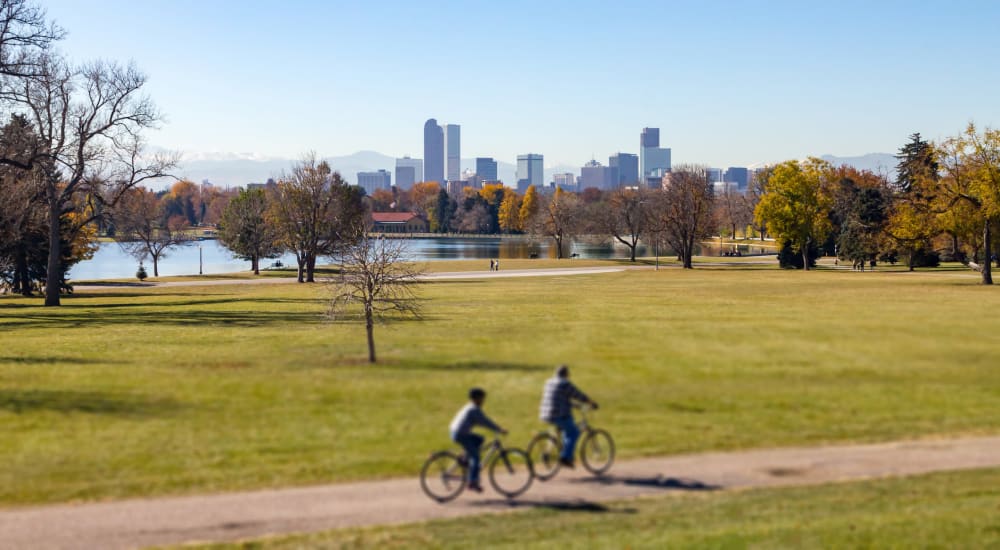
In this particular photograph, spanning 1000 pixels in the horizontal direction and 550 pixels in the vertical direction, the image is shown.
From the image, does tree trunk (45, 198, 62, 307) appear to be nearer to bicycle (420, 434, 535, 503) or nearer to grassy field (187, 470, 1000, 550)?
→ bicycle (420, 434, 535, 503)

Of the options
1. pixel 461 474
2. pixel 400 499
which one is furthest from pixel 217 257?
pixel 461 474

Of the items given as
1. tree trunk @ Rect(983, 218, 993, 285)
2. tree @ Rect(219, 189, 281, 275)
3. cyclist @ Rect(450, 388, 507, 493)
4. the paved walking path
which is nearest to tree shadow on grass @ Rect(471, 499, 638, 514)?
the paved walking path

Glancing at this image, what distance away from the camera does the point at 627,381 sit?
2684 centimetres

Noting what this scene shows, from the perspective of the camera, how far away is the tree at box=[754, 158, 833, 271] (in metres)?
97.4

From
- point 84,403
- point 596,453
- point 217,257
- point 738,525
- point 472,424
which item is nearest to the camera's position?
point 738,525

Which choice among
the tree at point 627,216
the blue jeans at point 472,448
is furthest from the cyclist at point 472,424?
the tree at point 627,216

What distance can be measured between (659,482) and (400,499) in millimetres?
4948

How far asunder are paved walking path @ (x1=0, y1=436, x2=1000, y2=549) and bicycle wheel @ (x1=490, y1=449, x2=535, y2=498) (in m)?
0.22

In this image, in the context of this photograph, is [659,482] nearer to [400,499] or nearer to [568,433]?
[568,433]

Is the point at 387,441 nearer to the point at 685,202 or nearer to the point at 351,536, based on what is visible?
the point at 351,536

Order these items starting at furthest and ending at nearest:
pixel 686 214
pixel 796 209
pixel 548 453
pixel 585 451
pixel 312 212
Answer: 1. pixel 686 214
2. pixel 796 209
3. pixel 312 212
4. pixel 585 451
5. pixel 548 453

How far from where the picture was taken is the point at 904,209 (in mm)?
70750

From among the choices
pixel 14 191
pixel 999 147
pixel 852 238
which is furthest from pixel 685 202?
pixel 14 191

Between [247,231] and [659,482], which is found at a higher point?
[247,231]
